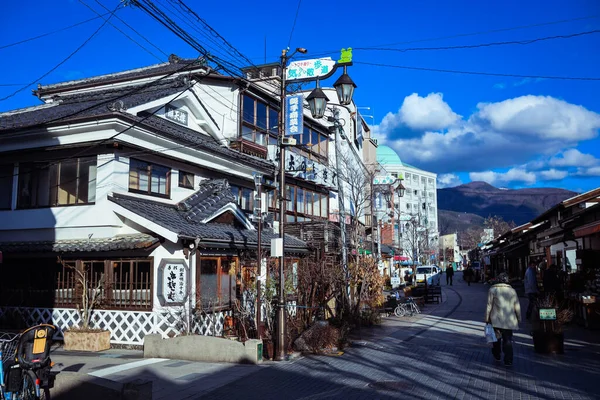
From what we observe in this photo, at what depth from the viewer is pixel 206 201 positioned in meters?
17.5

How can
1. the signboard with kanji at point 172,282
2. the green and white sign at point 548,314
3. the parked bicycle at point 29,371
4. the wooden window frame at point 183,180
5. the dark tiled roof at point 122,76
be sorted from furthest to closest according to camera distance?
the dark tiled roof at point 122,76, the wooden window frame at point 183,180, the signboard with kanji at point 172,282, the green and white sign at point 548,314, the parked bicycle at point 29,371

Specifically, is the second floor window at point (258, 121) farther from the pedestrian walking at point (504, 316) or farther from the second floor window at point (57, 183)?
the pedestrian walking at point (504, 316)

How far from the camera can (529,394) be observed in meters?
8.34

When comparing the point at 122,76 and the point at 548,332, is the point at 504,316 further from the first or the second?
the point at 122,76

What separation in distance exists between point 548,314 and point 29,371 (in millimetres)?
10525

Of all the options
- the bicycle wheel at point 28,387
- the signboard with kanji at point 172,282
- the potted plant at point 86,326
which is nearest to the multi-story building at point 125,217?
the signboard with kanji at point 172,282

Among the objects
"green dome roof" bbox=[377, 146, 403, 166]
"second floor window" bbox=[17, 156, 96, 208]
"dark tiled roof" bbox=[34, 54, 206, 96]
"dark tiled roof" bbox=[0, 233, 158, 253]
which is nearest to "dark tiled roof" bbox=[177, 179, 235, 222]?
"dark tiled roof" bbox=[0, 233, 158, 253]

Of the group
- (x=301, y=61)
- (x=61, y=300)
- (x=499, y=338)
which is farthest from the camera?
(x=301, y=61)

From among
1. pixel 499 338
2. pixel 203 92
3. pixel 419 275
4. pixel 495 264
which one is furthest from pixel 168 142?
pixel 495 264

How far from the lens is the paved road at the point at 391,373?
28.8ft

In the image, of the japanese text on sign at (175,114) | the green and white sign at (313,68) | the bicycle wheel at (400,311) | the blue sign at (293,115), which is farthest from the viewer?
the bicycle wheel at (400,311)

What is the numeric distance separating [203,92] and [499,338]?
15.9 metres

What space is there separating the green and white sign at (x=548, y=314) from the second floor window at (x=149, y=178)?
37.9ft

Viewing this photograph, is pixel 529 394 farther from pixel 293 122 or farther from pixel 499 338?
pixel 293 122
